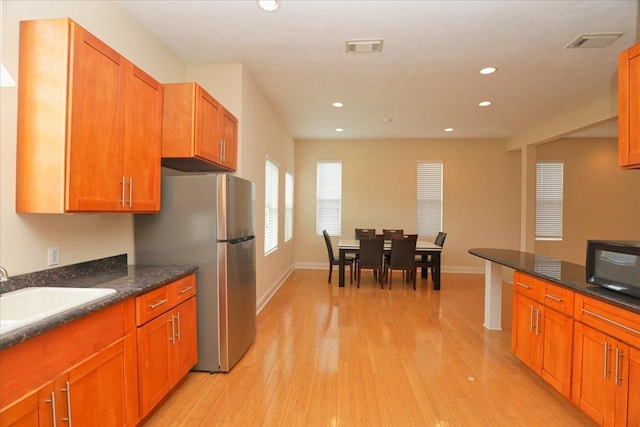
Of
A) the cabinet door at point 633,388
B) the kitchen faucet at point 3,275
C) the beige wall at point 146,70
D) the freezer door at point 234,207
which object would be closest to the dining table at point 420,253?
the beige wall at point 146,70

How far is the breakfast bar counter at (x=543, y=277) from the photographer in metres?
1.81

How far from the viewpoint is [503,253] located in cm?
339

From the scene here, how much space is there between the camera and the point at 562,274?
7.73ft

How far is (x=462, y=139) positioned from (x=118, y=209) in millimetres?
6897

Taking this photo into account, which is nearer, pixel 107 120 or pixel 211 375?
pixel 107 120

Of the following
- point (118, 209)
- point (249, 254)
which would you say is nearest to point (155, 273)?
point (118, 209)

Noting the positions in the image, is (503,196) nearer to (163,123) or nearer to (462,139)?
(462,139)

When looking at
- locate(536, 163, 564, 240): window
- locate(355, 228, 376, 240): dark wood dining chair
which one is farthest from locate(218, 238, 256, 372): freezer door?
locate(536, 163, 564, 240): window

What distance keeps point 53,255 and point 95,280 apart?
274 mm

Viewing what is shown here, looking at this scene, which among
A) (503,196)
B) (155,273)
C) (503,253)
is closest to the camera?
(155,273)

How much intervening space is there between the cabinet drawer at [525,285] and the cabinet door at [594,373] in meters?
0.49

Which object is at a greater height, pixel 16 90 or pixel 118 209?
pixel 16 90

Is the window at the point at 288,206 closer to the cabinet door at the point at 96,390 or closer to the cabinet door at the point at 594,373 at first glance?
the cabinet door at the point at 96,390

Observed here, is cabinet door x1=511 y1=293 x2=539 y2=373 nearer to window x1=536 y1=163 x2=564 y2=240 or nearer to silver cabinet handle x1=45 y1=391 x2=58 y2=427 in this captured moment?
A: silver cabinet handle x1=45 y1=391 x2=58 y2=427
